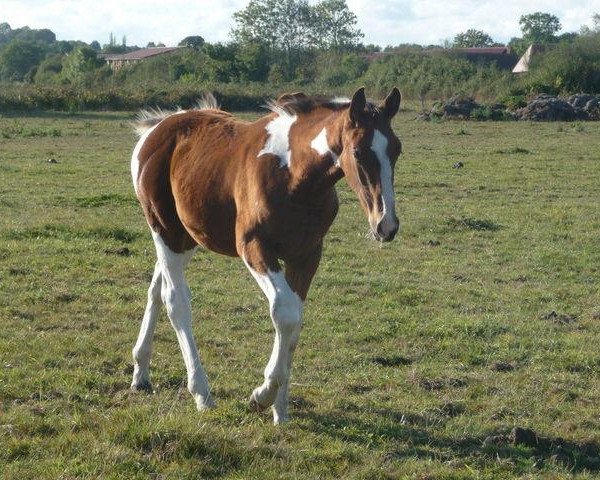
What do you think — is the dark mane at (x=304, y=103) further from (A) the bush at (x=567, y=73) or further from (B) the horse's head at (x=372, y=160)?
(A) the bush at (x=567, y=73)

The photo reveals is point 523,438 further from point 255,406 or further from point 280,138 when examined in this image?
point 280,138

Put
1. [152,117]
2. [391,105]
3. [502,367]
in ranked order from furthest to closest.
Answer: [502,367] → [152,117] → [391,105]

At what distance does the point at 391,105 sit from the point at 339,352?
2.86 meters

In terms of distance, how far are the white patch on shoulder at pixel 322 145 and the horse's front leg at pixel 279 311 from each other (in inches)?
26.3

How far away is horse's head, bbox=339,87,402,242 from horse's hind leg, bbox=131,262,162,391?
2.08 metres

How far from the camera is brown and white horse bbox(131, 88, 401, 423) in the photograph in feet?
17.6

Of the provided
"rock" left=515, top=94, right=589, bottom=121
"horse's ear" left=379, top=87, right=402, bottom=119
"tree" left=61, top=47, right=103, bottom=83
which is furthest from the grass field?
"tree" left=61, top=47, right=103, bottom=83

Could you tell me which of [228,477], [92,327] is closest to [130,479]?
[228,477]

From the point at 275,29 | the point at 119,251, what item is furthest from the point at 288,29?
the point at 119,251

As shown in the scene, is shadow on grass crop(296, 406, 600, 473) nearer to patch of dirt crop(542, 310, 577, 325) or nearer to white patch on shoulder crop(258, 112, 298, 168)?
white patch on shoulder crop(258, 112, 298, 168)

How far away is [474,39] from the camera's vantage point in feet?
411

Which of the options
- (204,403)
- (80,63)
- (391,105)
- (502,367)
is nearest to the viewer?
(391,105)

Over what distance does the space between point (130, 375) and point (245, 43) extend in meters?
66.0

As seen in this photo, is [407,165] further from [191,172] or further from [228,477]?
[228,477]
